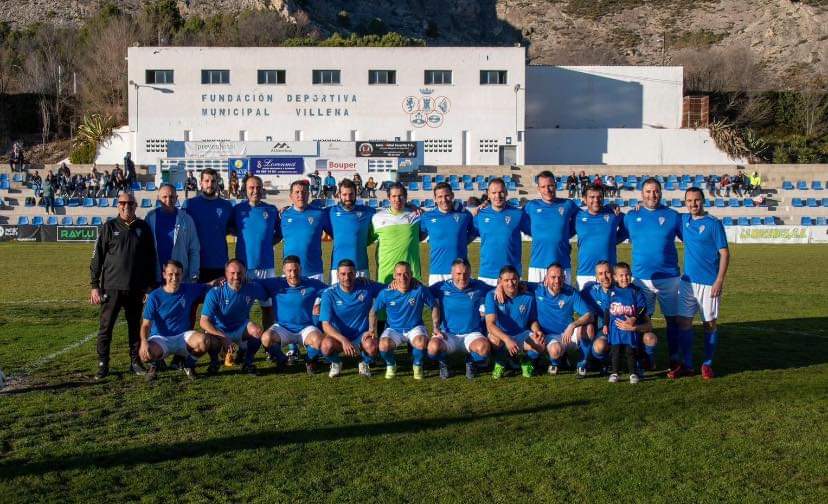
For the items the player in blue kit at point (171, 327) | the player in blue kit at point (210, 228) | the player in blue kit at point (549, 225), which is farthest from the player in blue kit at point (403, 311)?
the player in blue kit at point (210, 228)

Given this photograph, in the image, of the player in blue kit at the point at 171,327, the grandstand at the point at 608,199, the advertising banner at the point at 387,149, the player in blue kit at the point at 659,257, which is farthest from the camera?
the advertising banner at the point at 387,149

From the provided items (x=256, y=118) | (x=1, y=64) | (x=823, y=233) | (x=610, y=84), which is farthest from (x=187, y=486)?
(x=1, y=64)

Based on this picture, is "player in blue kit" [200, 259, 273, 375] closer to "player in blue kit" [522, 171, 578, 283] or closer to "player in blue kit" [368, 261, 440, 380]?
"player in blue kit" [368, 261, 440, 380]

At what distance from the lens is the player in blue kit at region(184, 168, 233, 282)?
881 cm

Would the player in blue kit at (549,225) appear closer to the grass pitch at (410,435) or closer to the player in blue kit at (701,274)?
the player in blue kit at (701,274)

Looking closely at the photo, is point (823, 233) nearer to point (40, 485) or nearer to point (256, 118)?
point (256, 118)

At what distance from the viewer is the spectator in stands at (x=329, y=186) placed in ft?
111

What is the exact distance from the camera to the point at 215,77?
141 ft

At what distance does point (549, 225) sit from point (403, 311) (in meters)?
1.81

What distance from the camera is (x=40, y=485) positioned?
490cm

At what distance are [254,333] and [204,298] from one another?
0.64 meters

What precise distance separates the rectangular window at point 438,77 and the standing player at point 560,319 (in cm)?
3581

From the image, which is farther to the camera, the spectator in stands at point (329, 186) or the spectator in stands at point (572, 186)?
the spectator in stands at point (572, 186)

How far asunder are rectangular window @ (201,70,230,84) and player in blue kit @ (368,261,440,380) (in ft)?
121
